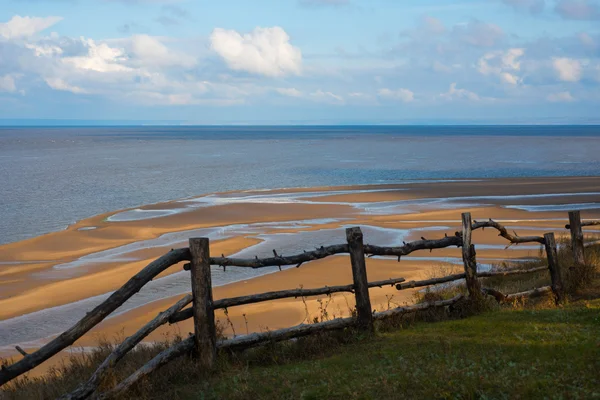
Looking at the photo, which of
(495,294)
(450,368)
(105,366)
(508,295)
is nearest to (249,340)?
(105,366)

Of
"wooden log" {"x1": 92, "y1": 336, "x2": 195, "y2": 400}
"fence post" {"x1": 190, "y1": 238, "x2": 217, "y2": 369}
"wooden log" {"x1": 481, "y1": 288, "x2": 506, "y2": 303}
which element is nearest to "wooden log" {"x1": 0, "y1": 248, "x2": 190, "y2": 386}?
"fence post" {"x1": 190, "y1": 238, "x2": 217, "y2": 369}

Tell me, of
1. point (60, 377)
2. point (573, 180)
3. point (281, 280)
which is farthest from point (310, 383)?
point (573, 180)

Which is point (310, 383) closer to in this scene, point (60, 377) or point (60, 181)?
point (60, 377)

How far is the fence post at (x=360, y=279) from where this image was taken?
8.59 m

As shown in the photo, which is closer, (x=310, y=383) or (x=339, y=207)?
(x=310, y=383)

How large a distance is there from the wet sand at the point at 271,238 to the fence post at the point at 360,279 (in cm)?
85

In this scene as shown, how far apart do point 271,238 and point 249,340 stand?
53.8ft

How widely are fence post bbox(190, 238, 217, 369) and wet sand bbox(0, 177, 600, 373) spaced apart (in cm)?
155

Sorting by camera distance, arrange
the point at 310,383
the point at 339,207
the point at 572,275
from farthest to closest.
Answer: the point at 339,207, the point at 572,275, the point at 310,383

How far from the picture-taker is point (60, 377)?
8781mm

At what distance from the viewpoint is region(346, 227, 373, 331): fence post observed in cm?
859

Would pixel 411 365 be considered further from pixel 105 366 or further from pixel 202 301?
pixel 105 366

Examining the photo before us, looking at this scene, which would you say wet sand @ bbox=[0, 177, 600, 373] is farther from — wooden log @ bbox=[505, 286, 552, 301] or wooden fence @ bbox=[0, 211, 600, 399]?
wooden log @ bbox=[505, 286, 552, 301]

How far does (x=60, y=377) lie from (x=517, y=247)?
1551 centimetres
